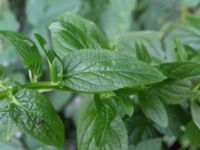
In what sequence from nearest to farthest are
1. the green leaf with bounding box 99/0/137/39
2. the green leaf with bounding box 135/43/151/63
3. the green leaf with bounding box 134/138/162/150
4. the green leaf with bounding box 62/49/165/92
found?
the green leaf with bounding box 62/49/165/92
the green leaf with bounding box 135/43/151/63
the green leaf with bounding box 134/138/162/150
the green leaf with bounding box 99/0/137/39

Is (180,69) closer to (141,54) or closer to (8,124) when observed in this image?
(141,54)

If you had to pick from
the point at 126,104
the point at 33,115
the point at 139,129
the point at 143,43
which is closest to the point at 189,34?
the point at 143,43

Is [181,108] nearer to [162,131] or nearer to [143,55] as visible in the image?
[162,131]

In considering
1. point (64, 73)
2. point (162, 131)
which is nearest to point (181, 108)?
point (162, 131)

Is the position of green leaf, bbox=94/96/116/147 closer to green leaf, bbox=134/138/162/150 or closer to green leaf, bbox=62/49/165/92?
green leaf, bbox=62/49/165/92

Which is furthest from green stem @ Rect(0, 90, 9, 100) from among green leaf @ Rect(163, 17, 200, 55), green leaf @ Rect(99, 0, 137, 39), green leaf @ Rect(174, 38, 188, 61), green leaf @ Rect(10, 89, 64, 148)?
green leaf @ Rect(99, 0, 137, 39)

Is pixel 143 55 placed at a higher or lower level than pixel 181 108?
higher

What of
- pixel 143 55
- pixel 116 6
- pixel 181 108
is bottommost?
pixel 181 108

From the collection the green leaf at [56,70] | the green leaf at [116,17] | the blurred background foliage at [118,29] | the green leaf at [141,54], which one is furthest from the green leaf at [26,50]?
the green leaf at [116,17]
